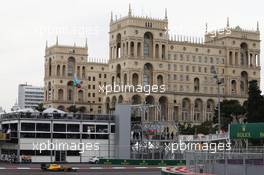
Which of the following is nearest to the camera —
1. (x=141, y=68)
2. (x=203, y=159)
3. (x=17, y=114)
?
(x=203, y=159)

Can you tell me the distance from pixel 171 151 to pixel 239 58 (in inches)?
3417

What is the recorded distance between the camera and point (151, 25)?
154 metres

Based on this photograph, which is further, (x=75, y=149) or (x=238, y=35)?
(x=238, y=35)

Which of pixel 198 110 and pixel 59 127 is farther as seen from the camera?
pixel 198 110

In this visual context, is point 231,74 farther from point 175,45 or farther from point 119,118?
point 119,118

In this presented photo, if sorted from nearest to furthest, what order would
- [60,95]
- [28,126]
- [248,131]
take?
[248,131] < [28,126] < [60,95]

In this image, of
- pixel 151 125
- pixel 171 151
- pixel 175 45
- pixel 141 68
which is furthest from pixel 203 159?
pixel 175 45

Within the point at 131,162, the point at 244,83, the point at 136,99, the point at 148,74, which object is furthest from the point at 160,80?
the point at 131,162

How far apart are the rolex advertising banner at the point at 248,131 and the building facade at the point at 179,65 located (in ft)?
288
